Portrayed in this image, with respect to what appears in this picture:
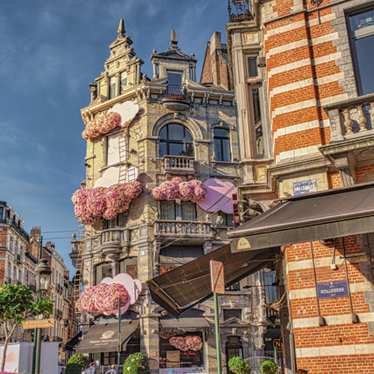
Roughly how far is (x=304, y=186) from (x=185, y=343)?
61.8ft

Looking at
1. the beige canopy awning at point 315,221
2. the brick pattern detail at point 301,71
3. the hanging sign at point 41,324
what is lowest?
the hanging sign at point 41,324

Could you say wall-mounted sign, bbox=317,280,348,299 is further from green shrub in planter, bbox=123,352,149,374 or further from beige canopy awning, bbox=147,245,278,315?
green shrub in planter, bbox=123,352,149,374

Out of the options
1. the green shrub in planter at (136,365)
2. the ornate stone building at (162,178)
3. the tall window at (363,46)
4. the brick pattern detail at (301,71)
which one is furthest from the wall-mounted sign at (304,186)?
the ornate stone building at (162,178)

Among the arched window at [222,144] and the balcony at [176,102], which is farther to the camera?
the arched window at [222,144]

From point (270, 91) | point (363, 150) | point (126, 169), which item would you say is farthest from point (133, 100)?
point (363, 150)

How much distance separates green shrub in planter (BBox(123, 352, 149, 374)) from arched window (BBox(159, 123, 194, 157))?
12.4m

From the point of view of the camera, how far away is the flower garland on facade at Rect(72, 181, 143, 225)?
28.7 meters

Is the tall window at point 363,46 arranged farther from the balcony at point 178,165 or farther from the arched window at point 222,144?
the arched window at point 222,144

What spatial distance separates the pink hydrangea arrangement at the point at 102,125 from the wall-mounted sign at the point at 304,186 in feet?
73.6

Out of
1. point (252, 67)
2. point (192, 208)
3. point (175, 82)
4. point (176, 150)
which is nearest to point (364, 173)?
point (252, 67)

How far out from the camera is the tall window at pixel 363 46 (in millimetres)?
10312

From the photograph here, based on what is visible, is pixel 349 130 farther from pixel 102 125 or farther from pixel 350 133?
pixel 102 125

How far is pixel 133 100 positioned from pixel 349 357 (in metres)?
25.3

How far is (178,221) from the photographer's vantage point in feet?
93.4
